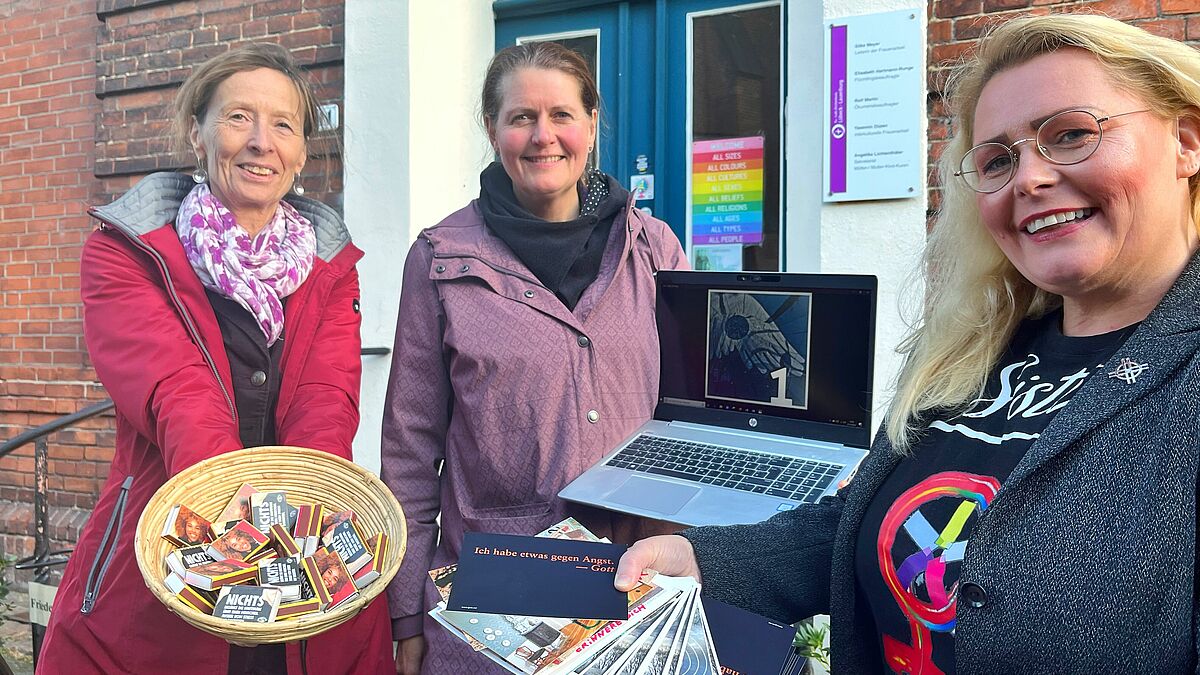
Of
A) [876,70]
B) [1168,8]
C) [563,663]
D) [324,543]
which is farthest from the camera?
[876,70]

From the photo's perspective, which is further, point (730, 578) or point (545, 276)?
point (545, 276)

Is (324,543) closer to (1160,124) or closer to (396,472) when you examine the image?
(396,472)

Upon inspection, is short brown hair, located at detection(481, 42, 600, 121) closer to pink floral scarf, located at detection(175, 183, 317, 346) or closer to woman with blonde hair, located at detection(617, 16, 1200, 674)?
pink floral scarf, located at detection(175, 183, 317, 346)

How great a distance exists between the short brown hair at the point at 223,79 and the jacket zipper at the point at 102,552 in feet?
2.89

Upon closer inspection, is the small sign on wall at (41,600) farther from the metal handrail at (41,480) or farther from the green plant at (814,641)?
the green plant at (814,641)

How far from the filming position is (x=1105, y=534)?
1.09 meters

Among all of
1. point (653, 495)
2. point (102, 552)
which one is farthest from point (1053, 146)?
point (102, 552)

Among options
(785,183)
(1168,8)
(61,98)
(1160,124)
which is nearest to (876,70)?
(785,183)

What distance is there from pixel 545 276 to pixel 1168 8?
250 centimetres

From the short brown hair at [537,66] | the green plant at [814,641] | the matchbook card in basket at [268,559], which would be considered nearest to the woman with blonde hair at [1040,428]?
the matchbook card in basket at [268,559]

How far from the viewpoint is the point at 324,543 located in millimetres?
1864

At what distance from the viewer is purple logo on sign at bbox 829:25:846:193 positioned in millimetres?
3586

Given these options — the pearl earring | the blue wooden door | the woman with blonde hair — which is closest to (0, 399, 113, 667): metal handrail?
the pearl earring

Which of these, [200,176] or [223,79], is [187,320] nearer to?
[200,176]
